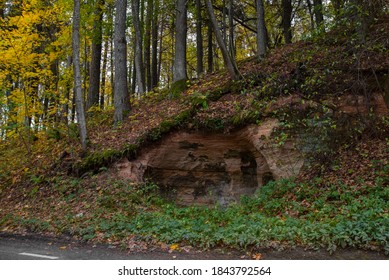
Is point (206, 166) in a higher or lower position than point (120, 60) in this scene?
lower

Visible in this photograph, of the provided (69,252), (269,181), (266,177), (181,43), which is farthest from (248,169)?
(69,252)

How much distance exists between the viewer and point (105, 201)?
1033cm

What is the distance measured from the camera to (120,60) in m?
14.2

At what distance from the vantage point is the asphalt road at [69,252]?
21.4 feet

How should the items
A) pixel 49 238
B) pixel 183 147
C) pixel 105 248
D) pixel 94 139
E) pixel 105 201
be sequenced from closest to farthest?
1. pixel 105 248
2. pixel 49 238
3. pixel 105 201
4. pixel 183 147
5. pixel 94 139

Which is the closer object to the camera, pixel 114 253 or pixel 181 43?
pixel 114 253

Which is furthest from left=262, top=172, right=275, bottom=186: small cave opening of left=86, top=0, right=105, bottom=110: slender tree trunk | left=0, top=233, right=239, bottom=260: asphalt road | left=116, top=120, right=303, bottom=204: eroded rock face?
left=86, top=0, right=105, bottom=110: slender tree trunk

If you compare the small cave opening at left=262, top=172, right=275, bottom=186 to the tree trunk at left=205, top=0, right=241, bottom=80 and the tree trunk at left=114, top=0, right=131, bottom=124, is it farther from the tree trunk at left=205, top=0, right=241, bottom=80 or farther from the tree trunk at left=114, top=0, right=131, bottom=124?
the tree trunk at left=114, top=0, right=131, bottom=124

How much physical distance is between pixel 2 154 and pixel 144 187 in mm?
10883

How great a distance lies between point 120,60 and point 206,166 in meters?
6.00

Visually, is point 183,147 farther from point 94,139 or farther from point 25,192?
point 25,192

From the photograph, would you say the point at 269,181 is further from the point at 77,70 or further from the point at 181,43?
the point at 77,70

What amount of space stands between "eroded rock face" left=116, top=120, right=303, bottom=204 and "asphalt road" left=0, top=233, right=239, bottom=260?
4.13m
